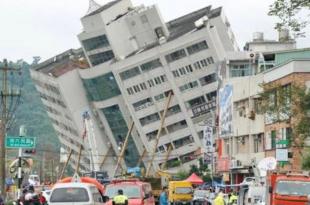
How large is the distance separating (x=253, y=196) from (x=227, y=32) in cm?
7292

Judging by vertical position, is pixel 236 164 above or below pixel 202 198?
above

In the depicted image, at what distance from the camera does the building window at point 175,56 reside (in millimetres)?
100312

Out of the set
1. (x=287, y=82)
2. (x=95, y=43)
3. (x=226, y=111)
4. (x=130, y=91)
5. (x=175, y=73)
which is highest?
(x=95, y=43)

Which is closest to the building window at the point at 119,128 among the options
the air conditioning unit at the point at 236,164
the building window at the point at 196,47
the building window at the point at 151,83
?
the building window at the point at 151,83

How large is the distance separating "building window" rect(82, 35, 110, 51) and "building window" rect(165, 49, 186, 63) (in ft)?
32.3

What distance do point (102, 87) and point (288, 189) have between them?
79.3 meters

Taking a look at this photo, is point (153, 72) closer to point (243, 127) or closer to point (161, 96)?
point (161, 96)

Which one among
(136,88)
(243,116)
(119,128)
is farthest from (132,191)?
(119,128)

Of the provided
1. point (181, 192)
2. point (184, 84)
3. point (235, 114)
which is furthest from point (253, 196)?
point (184, 84)

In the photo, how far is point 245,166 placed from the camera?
2594 inches

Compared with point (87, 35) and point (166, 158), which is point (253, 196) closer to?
point (166, 158)

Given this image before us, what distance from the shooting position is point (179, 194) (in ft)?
193

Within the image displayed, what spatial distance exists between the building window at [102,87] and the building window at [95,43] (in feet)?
13.2

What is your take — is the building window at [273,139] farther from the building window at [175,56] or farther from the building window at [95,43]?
the building window at [95,43]
